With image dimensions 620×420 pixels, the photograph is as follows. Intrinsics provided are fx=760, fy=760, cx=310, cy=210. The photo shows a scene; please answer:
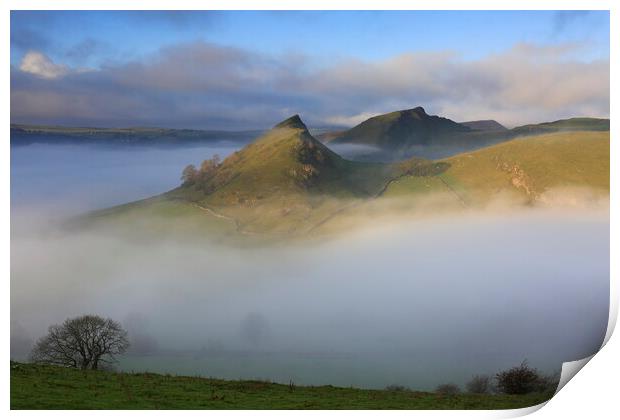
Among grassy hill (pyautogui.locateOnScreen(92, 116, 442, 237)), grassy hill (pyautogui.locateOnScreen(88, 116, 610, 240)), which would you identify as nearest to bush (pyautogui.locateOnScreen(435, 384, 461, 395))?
grassy hill (pyautogui.locateOnScreen(88, 116, 610, 240))

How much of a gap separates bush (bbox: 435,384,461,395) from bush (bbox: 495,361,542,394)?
101 cm

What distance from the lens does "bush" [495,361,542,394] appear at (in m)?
18.2

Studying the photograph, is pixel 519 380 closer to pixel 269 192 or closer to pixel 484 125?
pixel 484 125

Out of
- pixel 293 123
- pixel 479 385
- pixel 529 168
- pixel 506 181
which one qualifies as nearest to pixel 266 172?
pixel 293 123

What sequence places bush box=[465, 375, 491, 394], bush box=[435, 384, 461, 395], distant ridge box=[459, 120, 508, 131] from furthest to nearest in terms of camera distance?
1. distant ridge box=[459, 120, 508, 131]
2. bush box=[465, 375, 491, 394]
3. bush box=[435, 384, 461, 395]

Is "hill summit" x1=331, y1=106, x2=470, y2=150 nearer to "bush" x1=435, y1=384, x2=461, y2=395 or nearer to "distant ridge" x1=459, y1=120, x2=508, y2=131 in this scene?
"distant ridge" x1=459, y1=120, x2=508, y2=131

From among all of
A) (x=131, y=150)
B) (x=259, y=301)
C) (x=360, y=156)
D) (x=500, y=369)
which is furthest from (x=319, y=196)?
(x=500, y=369)

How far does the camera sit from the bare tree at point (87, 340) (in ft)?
61.2

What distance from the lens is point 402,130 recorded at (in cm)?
2000

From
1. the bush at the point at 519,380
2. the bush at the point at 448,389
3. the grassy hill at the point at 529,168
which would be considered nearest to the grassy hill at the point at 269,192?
the grassy hill at the point at 529,168

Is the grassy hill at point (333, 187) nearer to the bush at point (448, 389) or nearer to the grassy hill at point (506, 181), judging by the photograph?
the grassy hill at point (506, 181)

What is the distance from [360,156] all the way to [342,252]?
8.94ft

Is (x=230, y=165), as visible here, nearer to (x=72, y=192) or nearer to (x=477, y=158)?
(x=72, y=192)

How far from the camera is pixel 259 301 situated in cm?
1908
